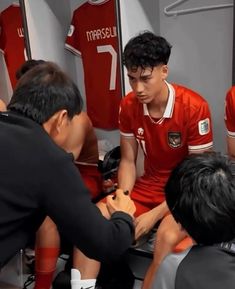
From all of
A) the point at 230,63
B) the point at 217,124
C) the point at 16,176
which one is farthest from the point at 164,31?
the point at 16,176

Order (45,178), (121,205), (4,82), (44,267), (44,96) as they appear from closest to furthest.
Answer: (45,178), (44,96), (121,205), (44,267), (4,82)

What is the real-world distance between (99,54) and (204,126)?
1166 millimetres

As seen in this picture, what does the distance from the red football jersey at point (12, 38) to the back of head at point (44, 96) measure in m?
2.05

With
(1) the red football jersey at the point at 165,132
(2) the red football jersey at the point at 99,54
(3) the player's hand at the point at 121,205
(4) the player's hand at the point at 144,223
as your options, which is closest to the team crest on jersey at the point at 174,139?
(1) the red football jersey at the point at 165,132

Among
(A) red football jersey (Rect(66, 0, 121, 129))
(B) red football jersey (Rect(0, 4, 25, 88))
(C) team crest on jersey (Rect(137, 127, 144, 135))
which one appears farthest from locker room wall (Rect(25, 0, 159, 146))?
(C) team crest on jersey (Rect(137, 127, 144, 135))

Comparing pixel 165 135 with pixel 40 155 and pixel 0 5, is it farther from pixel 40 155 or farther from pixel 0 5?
pixel 0 5

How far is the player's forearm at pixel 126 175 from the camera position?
1.98 metres

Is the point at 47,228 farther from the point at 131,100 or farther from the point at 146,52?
the point at 146,52

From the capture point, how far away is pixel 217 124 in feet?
8.37

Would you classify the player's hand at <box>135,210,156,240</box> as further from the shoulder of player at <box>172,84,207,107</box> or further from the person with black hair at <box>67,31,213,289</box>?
the shoulder of player at <box>172,84,207,107</box>

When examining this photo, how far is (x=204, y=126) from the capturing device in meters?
1.87

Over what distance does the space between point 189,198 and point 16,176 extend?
0.45 m

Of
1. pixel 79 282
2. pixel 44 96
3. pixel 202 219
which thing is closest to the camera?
pixel 202 219

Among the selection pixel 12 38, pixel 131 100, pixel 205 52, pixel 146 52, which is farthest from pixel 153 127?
pixel 12 38
